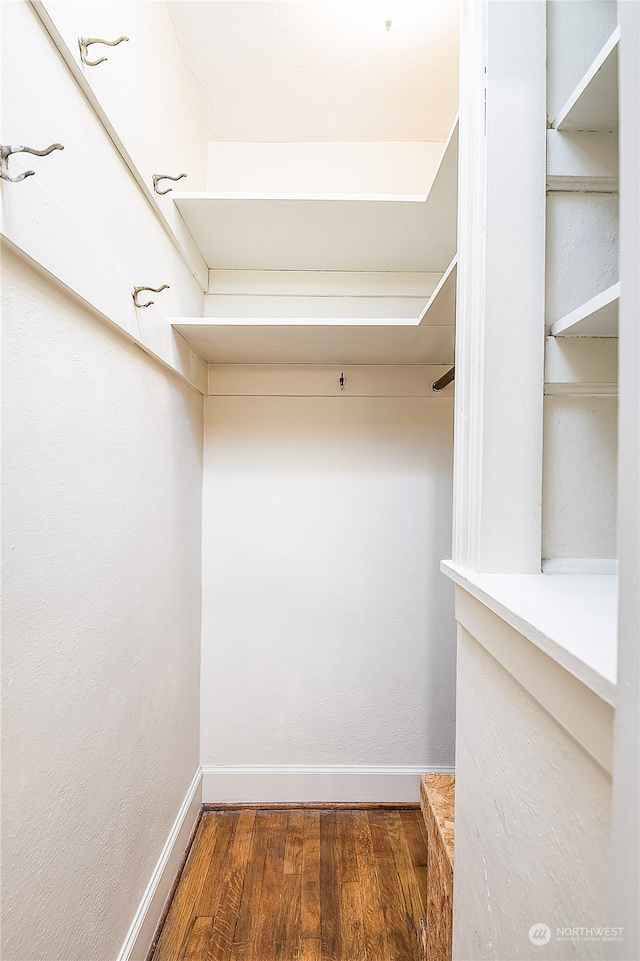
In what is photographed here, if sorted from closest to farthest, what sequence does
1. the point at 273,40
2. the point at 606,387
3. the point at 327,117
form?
the point at 606,387, the point at 273,40, the point at 327,117

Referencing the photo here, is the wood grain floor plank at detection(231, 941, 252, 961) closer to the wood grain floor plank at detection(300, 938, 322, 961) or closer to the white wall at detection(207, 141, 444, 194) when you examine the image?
the wood grain floor plank at detection(300, 938, 322, 961)

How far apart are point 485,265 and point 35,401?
2.55ft

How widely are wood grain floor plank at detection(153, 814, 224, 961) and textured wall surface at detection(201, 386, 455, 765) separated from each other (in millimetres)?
410

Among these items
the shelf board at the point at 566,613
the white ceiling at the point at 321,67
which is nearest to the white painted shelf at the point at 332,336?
the white ceiling at the point at 321,67

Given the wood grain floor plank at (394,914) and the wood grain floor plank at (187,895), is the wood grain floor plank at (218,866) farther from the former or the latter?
the wood grain floor plank at (394,914)

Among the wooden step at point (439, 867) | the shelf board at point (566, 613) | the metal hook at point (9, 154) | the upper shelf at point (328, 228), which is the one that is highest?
the upper shelf at point (328, 228)

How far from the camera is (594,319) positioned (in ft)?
2.37

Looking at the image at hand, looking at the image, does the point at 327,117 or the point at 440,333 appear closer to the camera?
the point at 440,333

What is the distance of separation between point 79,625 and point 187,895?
1.14 meters

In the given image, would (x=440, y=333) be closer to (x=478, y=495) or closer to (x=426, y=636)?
(x=478, y=495)

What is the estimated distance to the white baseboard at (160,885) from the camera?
1209 millimetres

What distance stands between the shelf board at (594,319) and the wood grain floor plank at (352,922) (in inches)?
65.2

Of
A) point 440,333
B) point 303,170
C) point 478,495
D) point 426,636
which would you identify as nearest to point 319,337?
point 440,333

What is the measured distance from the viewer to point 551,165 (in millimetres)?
802
